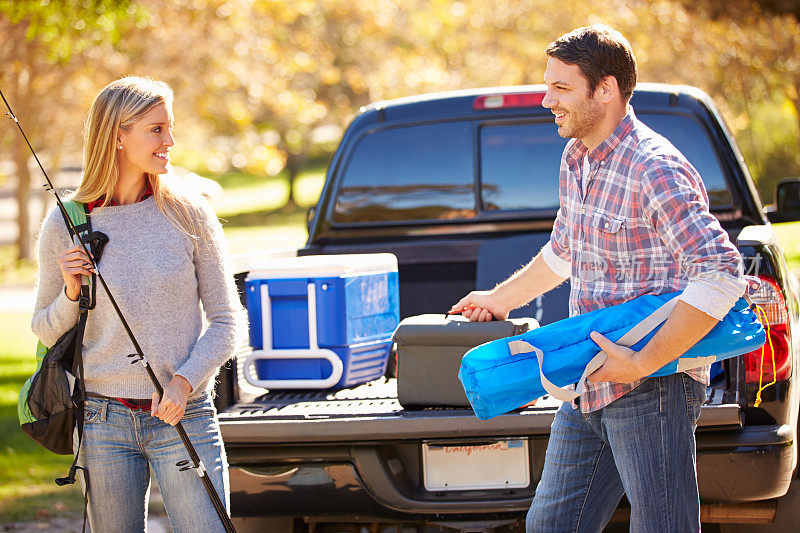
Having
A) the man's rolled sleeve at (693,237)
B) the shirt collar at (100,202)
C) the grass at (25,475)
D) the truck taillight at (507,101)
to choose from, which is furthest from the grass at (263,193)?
the man's rolled sleeve at (693,237)

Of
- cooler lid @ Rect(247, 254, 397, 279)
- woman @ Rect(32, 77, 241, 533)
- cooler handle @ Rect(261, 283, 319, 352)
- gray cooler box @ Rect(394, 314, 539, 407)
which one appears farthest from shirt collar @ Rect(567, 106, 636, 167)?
cooler handle @ Rect(261, 283, 319, 352)

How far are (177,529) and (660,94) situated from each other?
2.95m

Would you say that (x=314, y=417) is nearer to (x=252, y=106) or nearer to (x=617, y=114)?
(x=617, y=114)

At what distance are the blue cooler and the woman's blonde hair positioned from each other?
1021 millimetres

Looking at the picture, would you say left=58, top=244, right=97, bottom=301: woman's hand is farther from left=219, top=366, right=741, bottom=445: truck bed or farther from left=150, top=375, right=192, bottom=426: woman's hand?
left=219, top=366, right=741, bottom=445: truck bed

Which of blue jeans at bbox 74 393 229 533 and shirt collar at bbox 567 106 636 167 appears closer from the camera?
shirt collar at bbox 567 106 636 167

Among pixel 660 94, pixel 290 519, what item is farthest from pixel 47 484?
pixel 660 94

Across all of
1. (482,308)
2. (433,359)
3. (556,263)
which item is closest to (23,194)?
(433,359)

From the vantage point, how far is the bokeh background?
10.2 meters

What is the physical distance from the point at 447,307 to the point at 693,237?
266cm

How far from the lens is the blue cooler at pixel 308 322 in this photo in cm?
414

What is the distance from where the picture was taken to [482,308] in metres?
3.51

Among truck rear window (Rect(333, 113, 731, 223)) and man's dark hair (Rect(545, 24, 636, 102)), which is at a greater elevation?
man's dark hair (Rect(545, 24, 636, 102))

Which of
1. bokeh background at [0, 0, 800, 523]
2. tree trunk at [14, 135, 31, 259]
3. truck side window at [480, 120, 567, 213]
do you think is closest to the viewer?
truck side window at [480, 120, 567, 213]
